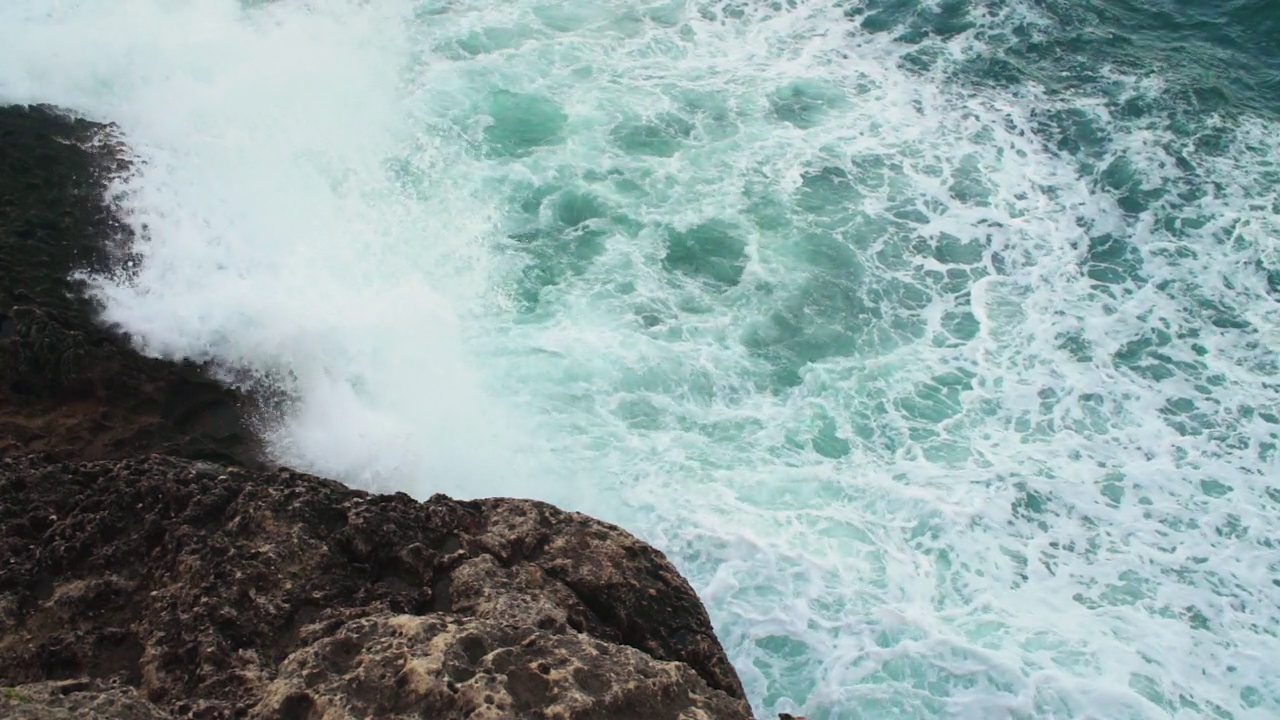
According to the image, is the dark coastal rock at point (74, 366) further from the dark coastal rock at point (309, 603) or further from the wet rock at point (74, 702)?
the wet rock at point (74, 702)

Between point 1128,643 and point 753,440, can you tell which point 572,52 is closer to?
point 753,440

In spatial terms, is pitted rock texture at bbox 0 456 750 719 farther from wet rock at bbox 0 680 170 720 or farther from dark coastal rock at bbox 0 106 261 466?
dark coastal rock at bbox 0 106 261 466

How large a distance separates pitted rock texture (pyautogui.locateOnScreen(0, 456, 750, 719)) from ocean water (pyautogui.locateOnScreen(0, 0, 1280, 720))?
3.23m

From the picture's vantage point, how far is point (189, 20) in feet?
66.3

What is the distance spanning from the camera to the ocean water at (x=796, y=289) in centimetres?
1181

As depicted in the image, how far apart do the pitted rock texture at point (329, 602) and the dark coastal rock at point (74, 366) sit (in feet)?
7.16

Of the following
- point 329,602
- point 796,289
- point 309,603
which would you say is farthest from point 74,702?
point 796,289

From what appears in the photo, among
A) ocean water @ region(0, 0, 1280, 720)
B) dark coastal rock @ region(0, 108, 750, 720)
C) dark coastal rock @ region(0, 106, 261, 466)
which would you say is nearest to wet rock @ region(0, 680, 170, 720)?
dark coastal rock @ region(0, 108, 750, 720)

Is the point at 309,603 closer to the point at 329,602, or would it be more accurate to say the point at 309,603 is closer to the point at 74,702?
the point at 329,602

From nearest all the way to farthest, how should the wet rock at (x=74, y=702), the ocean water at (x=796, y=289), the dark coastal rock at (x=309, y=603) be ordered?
the wet rock at (x=74, y=702)
the dark coastal rock at (x=309, y=603)
the ocean water at (x=796, y=289)

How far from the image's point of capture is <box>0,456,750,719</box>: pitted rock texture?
21.1 ft

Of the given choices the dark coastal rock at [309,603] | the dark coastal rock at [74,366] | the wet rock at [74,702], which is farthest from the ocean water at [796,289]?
the wet rock at [74,702]

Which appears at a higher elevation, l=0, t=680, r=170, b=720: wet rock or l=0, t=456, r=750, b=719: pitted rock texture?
l=0, t=680, r=170, b=720: wet rock

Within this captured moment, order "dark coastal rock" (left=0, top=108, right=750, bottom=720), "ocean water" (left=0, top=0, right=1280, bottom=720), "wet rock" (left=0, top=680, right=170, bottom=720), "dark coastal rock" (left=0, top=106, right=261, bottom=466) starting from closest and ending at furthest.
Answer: "wet rock" (left=0, top=680, right=170, bottom=720)
"dark coastal rock" (left=0, top=108, right=750, bottom=720)
"dark coastal rock" (left=0, top=106, right=261, bottom=466)
"ocean water" (left=0, top=0, right=1280, bottom=720)
